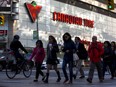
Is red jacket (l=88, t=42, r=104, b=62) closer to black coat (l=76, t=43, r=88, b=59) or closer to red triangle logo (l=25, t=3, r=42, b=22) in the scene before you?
black coat (l=76, t=43, r=88, b=59)

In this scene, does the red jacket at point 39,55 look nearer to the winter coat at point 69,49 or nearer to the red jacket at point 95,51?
the winter coat at point 69,49

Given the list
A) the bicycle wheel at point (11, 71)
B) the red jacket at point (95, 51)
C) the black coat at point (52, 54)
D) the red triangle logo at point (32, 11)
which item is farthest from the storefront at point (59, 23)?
the black coat at point (52, 54)

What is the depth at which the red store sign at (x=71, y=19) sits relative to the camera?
212 feet

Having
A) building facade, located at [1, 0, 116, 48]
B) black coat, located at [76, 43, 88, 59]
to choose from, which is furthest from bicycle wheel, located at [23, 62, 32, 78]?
building facade, located at [1, 0, 116, 48]

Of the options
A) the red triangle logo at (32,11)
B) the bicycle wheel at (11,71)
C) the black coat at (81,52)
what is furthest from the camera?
the red triangle logo at (32,11)

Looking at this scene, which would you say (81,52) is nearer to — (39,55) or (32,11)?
(39,55)

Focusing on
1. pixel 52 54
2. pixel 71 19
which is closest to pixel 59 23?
pixel 71 19

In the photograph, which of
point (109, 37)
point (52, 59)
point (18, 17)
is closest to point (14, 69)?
point (52, 59)

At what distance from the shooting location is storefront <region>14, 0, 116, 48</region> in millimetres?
57375

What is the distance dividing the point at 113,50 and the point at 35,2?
40529mm

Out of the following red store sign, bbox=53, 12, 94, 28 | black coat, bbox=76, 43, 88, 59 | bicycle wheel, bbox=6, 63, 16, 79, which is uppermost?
red store sign, bbox=53, 12, 94, 28

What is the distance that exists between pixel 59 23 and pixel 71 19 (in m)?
4.06

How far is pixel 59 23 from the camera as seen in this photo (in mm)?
65875

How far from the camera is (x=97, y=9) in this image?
8075 centimetres
